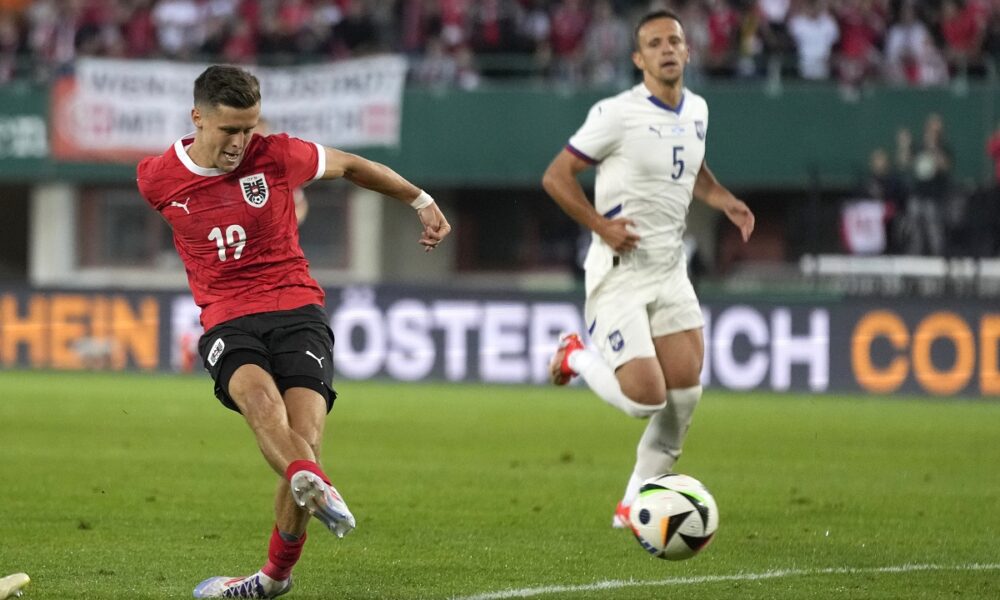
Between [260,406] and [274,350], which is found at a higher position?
[274,350]

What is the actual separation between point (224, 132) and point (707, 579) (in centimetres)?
274

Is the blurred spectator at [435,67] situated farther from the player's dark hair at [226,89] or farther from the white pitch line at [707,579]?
the player's dark hair at [226,89]

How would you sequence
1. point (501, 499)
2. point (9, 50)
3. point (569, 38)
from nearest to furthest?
1. point (501, 499)
2. point (569, 38)
3. point (9, 50)

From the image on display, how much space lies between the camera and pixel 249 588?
6.70m

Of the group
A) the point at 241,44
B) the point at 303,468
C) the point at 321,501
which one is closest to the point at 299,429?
the point at 303,468

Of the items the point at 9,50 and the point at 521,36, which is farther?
the point at 9,50

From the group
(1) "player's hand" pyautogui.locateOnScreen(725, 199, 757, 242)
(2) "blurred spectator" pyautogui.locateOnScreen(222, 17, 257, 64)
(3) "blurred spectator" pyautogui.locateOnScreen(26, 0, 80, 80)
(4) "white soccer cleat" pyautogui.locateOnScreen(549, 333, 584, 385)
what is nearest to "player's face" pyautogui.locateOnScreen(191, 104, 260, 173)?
(4) "white soccer cleat" pyautogui.locateOnScreen(549, 333, 584, 385)

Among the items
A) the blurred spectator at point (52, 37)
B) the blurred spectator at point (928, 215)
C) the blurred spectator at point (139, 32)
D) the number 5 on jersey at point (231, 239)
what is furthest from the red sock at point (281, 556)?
the blurred spectator at point (52, 37)

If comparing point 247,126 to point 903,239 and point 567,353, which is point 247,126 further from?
point 903,239

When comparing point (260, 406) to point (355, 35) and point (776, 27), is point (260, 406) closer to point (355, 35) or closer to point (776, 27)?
point (776, 27)

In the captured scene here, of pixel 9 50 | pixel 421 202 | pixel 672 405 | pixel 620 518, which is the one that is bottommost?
pixel 620 518

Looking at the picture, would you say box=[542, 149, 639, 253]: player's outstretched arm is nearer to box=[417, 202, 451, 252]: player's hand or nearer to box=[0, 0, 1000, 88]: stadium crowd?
box=[417, 202, 451, 252]: player's hand

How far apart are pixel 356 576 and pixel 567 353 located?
83.3 inches

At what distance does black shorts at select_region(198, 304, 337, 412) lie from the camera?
658cm
